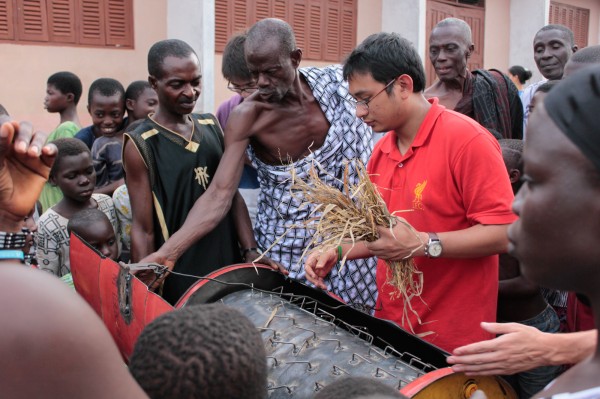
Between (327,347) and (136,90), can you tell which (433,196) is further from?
(136,90)

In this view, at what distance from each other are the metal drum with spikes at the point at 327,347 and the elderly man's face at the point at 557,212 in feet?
2.38

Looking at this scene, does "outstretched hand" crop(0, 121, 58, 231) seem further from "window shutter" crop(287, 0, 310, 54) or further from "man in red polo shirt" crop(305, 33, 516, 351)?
"window shutter" crop(287, 0, 310, 54)

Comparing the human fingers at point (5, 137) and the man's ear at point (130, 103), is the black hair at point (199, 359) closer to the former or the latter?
the human fingers at point (5, 137)

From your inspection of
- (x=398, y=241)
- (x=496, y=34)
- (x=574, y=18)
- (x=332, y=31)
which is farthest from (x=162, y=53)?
(x=574, y=18)

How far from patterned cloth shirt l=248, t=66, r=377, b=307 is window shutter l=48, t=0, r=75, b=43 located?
17.8 feet

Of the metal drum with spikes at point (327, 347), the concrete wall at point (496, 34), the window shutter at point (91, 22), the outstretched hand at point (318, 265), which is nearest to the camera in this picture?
the metal drum with spikes at point (327, 347)

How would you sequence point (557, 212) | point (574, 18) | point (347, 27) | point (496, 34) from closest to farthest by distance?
point (557, 212), point (347, 27), point (496, 34), point (574, 18)

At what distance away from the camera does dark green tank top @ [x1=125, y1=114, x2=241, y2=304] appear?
3.46 metres

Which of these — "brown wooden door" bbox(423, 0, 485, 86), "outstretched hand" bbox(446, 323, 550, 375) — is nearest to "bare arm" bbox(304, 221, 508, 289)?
"outstretched hand" bbox(446, 323, 550, 375)

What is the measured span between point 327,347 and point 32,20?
702 cm

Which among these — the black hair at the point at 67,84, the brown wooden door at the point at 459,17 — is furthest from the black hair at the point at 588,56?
the brown wooden door at the point at 459,17

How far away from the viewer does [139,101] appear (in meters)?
5.67

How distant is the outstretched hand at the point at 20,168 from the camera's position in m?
1.66

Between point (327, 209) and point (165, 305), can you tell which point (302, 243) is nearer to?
point (327, 209)
